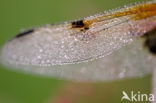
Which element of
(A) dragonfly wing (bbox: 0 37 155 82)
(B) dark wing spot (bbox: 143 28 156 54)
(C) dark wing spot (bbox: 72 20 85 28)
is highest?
(B) dark wing spot (bbox: 143 28 156 54)

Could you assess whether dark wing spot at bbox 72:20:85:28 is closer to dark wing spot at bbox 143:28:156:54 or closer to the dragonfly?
the dragonfly

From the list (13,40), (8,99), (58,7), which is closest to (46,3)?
(58,7)

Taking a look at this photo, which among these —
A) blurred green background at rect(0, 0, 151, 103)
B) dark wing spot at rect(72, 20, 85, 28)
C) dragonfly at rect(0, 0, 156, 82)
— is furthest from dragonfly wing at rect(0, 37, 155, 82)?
dark wing spot at rect(72, 20, 85, 28)

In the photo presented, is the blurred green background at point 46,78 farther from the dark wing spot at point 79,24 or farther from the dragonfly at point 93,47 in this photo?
the dark wing spot at point 79,24

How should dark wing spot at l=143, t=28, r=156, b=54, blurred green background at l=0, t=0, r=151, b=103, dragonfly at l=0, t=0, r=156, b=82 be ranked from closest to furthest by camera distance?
dragonfly at l=0, t=0, r=156, b=82 < dark wing spot at l=143, t=28, r=156, b=54 < blurred green background at l=0, t=0, r=151, b=103

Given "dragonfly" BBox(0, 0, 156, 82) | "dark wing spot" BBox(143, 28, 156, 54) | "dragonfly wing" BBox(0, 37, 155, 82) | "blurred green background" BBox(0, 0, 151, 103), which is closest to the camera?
"dragonfly" BBox(0, 0, 156, 82)

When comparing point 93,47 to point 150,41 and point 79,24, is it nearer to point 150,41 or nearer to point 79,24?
point 79,24
